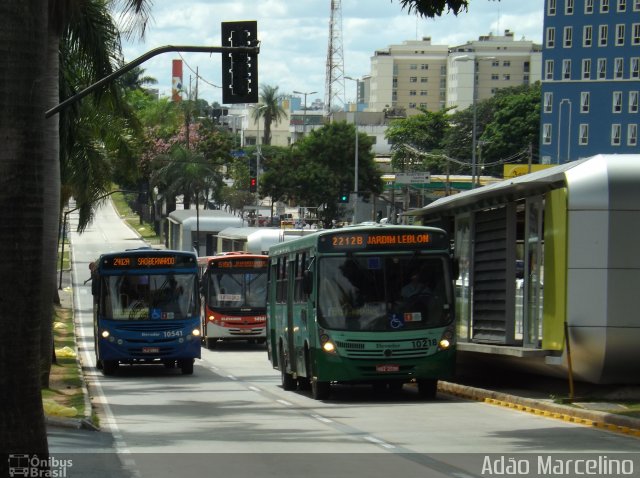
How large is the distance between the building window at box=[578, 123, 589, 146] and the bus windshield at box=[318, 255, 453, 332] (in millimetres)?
97169

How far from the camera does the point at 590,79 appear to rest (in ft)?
385

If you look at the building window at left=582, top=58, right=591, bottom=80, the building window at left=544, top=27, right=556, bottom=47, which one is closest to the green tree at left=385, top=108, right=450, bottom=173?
the building window at left=544, top=27, right=556, bottom=47

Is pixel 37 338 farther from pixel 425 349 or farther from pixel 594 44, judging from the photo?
pixel 594 44

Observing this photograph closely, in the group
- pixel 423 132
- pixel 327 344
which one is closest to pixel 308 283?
pixel 327 344

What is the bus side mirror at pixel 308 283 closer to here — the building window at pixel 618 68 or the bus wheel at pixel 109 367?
the bus wheel at pixel 109 367

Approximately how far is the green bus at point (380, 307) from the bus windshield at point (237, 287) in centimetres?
2041

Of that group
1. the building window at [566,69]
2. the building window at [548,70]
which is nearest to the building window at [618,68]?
the building window at [566,69]

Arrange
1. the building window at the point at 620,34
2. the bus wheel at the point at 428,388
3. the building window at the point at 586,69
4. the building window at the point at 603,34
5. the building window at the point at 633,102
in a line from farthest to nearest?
the building window at the point at 586,69 < the building window at the point at 603,34 < the building window at the point at 620,34 < the building window at the point at 633,102 < the bus wheel at the point at 428,388

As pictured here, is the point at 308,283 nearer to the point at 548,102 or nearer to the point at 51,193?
the point at 51,193

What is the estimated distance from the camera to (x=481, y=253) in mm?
23953

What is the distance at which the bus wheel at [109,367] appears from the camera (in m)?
31.4

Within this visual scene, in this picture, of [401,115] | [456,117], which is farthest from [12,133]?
[401,115]

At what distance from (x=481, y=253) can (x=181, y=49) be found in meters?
6.91

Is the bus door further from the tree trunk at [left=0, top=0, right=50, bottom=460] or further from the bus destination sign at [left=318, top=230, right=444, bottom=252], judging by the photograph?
the tree trunk at [left=0, top=0, right=50, bottom=460]
